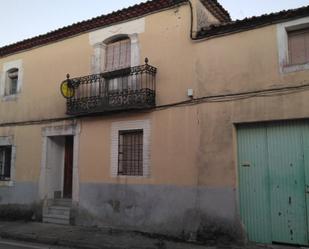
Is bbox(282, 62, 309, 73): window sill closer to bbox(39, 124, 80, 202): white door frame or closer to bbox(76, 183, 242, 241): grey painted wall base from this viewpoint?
bbox(76, 183, 242, 241): grey painted wall base

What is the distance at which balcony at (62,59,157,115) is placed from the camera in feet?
29.2

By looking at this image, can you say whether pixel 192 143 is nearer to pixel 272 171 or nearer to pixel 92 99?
pixel 272 171

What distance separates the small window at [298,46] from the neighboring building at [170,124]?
22 mm

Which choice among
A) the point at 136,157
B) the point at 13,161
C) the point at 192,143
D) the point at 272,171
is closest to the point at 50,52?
the point at 13,161

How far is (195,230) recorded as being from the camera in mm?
7949

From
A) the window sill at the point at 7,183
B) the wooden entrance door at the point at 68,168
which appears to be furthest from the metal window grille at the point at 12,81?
the window sill at the point at 7,183

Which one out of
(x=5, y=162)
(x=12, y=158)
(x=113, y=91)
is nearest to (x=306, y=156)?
(x=113, y=91)

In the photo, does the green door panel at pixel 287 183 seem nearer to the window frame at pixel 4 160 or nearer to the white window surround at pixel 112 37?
the white window surround at pixel 112 37

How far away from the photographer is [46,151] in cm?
1110

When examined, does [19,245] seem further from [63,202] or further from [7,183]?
[7,183]

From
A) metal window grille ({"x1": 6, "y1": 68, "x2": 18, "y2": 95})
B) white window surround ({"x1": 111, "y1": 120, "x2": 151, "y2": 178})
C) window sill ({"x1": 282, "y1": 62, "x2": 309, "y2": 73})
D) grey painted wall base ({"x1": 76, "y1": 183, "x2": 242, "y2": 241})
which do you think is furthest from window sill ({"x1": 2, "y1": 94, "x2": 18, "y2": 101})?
window sill ({"x1": 282, "y1": 62, "x2": 309, "y2": 73})

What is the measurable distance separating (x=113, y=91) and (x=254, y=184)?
14.6 feet

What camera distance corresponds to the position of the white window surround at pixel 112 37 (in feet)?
31.4

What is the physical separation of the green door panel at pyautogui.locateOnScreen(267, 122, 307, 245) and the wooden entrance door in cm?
652
